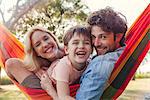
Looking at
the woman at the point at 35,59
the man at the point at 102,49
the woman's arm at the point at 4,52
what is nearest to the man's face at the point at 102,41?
the man at the point at 102,49

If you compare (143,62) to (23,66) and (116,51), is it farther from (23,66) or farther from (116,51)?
(23,66)

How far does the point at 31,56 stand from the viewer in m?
2.62

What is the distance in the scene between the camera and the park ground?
8.61 feet

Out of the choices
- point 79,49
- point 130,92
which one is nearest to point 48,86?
point 79,49

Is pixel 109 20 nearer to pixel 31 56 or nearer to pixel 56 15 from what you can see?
pixel 56 15

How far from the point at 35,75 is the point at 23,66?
62 mm

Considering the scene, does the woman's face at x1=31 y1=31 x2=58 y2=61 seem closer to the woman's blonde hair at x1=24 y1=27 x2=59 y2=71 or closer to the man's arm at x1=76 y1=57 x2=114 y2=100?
the woman's blonde hair at x1=24 y1=27 x2=59 y2=71

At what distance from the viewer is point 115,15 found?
256cm

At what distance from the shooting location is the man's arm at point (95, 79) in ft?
8.27

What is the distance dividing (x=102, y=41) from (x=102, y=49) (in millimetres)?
33

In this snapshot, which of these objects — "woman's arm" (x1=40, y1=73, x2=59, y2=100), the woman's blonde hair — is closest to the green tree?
the woman's blonde hair

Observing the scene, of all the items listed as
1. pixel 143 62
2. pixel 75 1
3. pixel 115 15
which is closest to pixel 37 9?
pixel 75 1

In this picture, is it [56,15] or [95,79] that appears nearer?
[95,79]

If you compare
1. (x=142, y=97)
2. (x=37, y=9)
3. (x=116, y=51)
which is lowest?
(x=142, y=97)
